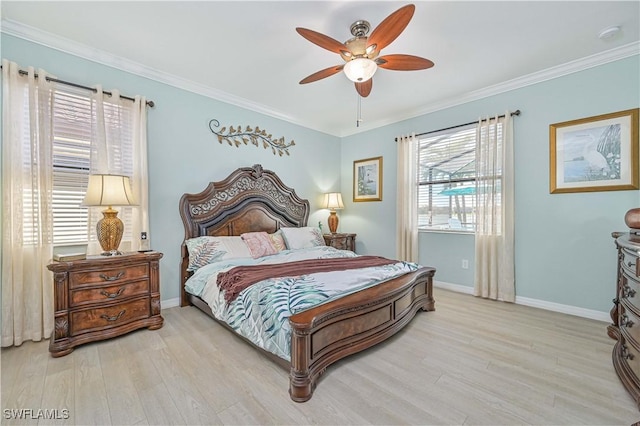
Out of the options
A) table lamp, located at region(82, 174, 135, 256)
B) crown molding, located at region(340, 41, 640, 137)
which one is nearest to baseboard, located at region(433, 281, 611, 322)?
crown molding, located at region(340, 41, 640, 137)

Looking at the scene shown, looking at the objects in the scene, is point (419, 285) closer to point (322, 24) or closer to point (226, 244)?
point (226, 244)

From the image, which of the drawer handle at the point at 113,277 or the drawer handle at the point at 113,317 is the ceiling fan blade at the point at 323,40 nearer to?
the drawer handle at the point at 113,277

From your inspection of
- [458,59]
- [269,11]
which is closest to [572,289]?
[458,59]

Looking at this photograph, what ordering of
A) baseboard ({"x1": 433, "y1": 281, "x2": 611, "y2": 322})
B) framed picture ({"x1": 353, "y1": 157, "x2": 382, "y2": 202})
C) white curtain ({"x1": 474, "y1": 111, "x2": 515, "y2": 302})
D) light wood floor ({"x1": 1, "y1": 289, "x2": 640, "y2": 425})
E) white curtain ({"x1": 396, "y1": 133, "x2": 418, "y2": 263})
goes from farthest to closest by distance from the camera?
1. framed picture ({"x1": 353, "y1": 157, "x2": 382, "y2": 202})
2. white curtain ({"x1": 396, "y1": 133, "x2": 418, "y2": 263})
3. white curtain ({"x1": 474, "y1": 111, "x2": 515, "y2": 302})
4. baseboard ({"x1": 433, "y1": 281, "x2": 611, "y2": 322})
5. light wood floor ({"x1": 1, "y1": 289, "x2": 640, "y2": 425})

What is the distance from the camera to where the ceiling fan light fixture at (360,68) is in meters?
2.15

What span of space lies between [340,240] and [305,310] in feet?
9.30

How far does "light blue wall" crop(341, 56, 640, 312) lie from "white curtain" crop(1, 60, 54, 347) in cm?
445

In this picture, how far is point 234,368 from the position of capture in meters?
1.91

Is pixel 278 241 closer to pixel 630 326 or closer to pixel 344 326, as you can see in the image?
pixel 344 326

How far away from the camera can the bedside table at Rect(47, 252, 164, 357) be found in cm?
209

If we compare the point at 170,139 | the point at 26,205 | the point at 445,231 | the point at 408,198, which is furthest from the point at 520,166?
the point at 26,205

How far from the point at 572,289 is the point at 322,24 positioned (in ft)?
12.0

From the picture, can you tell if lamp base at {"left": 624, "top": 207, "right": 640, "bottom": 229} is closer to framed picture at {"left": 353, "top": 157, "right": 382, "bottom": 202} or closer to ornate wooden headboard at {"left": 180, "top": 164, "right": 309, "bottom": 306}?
framed picture at {"left": 353, "top": 157, "right": 382, "bottom": 202}

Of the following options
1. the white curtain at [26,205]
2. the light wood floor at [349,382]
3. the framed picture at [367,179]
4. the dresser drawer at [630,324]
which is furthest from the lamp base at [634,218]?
the white curtain at [26,205]
